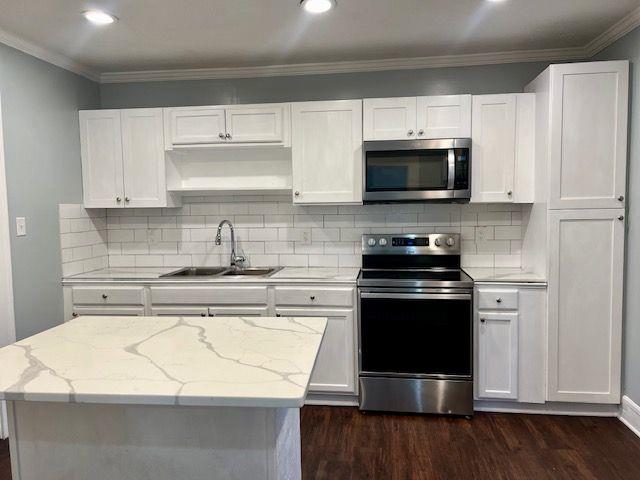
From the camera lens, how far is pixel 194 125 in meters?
3.06

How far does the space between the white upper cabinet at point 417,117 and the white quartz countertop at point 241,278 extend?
94 centimetres

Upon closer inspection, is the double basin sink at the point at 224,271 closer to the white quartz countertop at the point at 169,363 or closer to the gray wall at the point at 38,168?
the gray wall at the point at 38,168

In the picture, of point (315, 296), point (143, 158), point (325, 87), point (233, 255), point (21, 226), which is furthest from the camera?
point (233, 255)

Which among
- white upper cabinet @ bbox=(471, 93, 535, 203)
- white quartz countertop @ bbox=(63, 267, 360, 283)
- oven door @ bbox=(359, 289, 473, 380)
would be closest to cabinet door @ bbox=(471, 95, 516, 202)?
white upper cabinet @ bbox=(471, 93, 535, 203)

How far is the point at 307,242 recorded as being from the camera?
3352 millimetres

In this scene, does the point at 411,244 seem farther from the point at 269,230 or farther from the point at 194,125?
the point at 194,125

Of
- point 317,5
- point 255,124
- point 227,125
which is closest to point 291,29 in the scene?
point 317,5

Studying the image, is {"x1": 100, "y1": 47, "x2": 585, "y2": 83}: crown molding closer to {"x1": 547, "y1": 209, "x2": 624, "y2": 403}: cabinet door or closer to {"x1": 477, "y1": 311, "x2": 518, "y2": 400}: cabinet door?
{"x1": 547, "y1": 209, "x2": 624, "y2": 403}: cabinet door

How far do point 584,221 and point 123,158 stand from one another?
306 cm

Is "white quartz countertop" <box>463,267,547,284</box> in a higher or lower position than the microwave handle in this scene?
lower

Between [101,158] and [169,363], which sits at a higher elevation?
[101,158]

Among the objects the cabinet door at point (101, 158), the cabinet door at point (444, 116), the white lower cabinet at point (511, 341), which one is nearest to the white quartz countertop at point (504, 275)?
the white lower cabinet at point (511, 341)

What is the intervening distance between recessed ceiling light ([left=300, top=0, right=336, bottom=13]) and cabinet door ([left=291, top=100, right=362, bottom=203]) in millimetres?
710

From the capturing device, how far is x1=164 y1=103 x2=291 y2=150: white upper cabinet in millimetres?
3006
